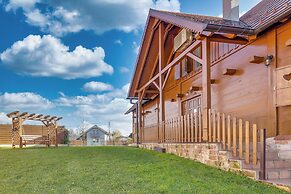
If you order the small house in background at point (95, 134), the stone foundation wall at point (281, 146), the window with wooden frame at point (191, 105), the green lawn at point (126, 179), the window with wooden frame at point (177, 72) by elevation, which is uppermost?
the window with wooden frame at point (177, 72)

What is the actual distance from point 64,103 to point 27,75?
3.43m

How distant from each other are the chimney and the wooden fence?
3063 mm

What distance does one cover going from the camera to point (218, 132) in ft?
22.9

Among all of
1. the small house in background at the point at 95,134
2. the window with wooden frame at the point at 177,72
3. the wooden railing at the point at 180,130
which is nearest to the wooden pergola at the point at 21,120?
the wooden railing at the point at 180,130

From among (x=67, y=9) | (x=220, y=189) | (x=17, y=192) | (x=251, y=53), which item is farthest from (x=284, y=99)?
(x=67, y=9)

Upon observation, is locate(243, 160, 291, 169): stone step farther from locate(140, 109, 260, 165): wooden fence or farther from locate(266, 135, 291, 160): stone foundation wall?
locate(266, 135, 291, 160): stone foundation wall

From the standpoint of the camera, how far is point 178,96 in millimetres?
13477

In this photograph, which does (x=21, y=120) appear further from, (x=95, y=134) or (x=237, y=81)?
(x=95, y=134)

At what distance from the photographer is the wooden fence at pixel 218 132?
19.9 feet

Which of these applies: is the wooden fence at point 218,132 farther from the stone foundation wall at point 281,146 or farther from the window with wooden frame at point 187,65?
the window with wooden frame at point 187,65

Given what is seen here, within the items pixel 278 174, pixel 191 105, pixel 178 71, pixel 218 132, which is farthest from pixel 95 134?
pixel 278 174

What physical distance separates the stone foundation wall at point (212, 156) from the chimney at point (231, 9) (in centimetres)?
420

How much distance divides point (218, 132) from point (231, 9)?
178 inches

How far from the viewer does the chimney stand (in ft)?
30.6
